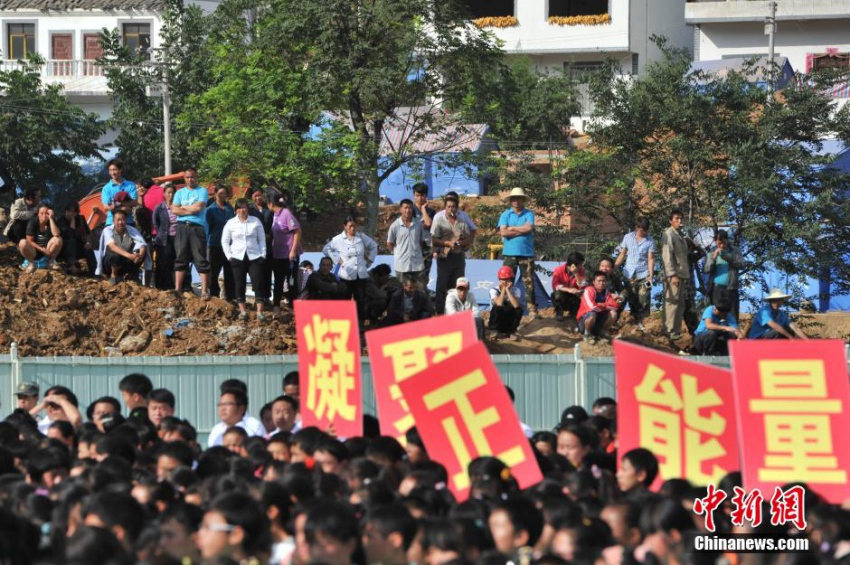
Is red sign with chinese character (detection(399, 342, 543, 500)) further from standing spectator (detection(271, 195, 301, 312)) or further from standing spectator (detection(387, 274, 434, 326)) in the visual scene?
standing spectator (detection(271, 195, 301, 312))

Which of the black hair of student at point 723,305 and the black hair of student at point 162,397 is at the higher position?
the black hair of student at point 723,305

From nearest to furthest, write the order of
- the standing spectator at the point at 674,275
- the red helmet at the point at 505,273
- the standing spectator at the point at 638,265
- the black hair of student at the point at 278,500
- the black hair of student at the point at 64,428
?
the black hair of student at the point at 278,500, the black hair of student at the point at 64,428, the red helmet at the point at 505,273, the standing spectator at the point at 674,275, the standing spectator at the point at 638,265

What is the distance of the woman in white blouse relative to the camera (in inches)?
666

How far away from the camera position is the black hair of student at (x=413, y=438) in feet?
31.7

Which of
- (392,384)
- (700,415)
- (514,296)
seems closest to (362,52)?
(514,296)

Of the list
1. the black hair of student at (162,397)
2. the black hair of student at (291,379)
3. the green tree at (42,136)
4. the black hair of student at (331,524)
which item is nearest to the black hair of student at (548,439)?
the black hair of student at (291,379)

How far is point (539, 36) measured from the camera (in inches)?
1977

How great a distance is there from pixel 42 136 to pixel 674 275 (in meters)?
24.1

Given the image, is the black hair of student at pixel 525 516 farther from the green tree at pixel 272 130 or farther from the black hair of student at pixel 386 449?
the green tree at pixel 272 130

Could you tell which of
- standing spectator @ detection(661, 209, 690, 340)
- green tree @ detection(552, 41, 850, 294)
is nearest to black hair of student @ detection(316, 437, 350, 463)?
standing spectator @ detection(661, 209, 690, 340)

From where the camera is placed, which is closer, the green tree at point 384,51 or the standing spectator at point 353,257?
the standing spectator at point 353,257

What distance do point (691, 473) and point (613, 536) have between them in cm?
160

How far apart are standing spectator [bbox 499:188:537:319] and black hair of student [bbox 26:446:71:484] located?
9479 millimetres

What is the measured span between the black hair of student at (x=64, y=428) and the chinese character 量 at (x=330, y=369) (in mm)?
1703
